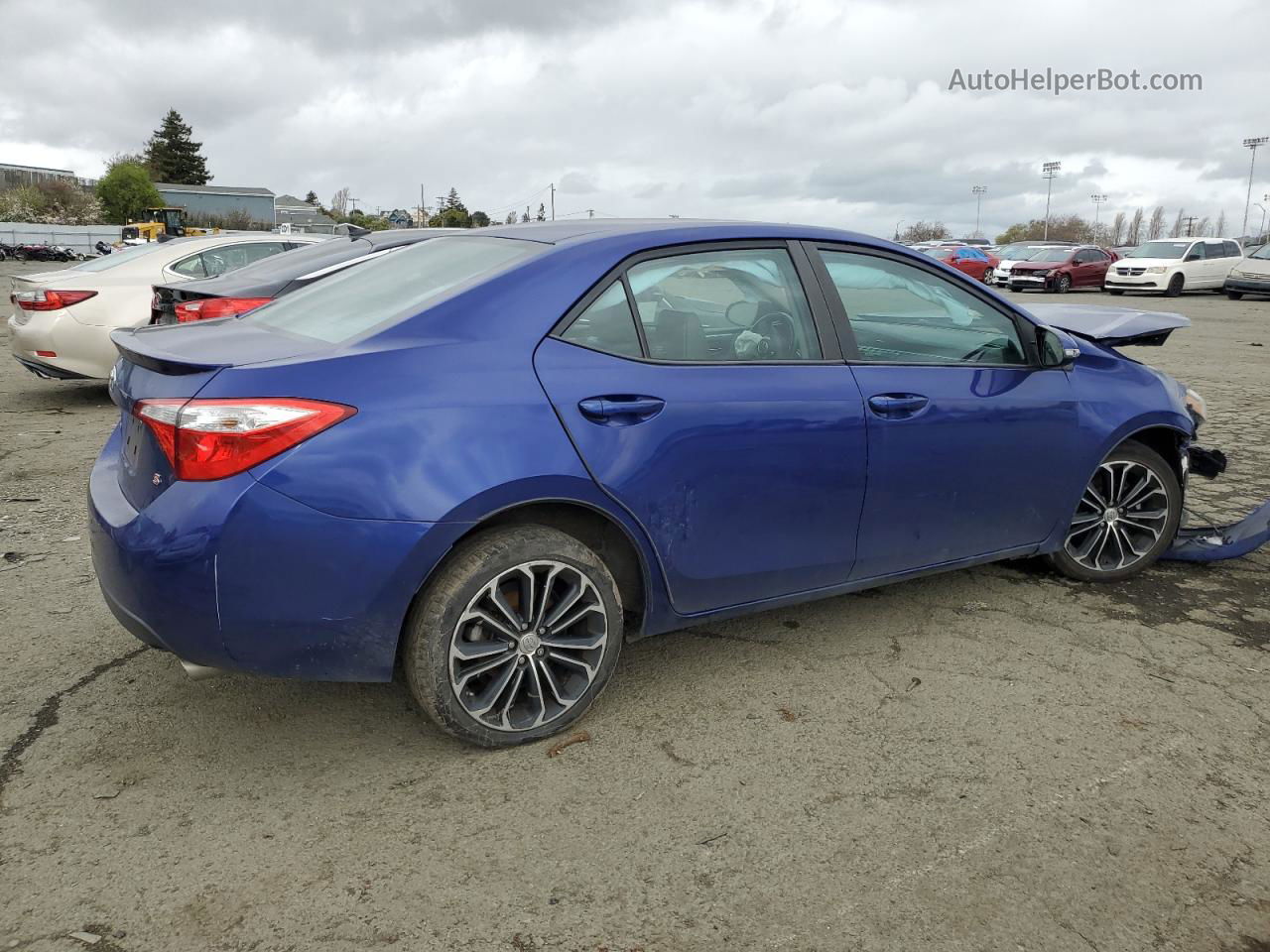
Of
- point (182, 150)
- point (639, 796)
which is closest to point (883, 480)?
point (639, 796)

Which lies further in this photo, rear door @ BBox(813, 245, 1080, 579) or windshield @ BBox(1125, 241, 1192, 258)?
windshield @ BBox(1125, 241, 1192, 258)

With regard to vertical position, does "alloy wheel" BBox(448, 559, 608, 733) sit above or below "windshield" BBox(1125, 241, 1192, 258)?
below

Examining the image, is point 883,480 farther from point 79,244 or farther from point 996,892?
point 79,244

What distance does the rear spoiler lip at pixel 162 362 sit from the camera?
2.81 m

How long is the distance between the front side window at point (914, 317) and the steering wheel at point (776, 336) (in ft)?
0.89

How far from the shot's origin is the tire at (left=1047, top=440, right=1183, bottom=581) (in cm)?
452

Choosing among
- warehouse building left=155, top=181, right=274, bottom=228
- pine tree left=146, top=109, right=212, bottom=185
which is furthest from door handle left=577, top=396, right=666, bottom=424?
pine tree left=146, top=109, right=212, bottom=185

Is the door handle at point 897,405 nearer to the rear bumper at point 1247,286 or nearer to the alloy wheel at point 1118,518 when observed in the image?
the alloy wheel at point 1118,518

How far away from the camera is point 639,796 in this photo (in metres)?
2.89

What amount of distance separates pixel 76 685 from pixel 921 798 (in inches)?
109

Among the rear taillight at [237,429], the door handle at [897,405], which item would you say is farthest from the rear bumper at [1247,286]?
the rear taillight at [237,429]

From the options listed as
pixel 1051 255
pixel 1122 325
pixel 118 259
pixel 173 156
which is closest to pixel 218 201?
pixel 173 156

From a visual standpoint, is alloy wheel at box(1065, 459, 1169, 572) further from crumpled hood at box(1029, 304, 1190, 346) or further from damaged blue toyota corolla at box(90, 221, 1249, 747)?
crumpled hood at box(1029, 304, 1190, 346)

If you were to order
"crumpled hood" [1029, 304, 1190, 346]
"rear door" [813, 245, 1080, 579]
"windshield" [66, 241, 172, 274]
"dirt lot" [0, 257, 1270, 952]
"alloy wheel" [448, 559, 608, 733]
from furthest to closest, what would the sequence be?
1. "windshield" [66, 241, 172, 274]
2. "crumpled hood" [1029, 304, 1190, 346]
3. "rear door" [813, 245, 1080, 579]
4. "alloy wheel" [448, 559, 608, 733]
5. "dirt lot" [0, 257, 1270, 952]
